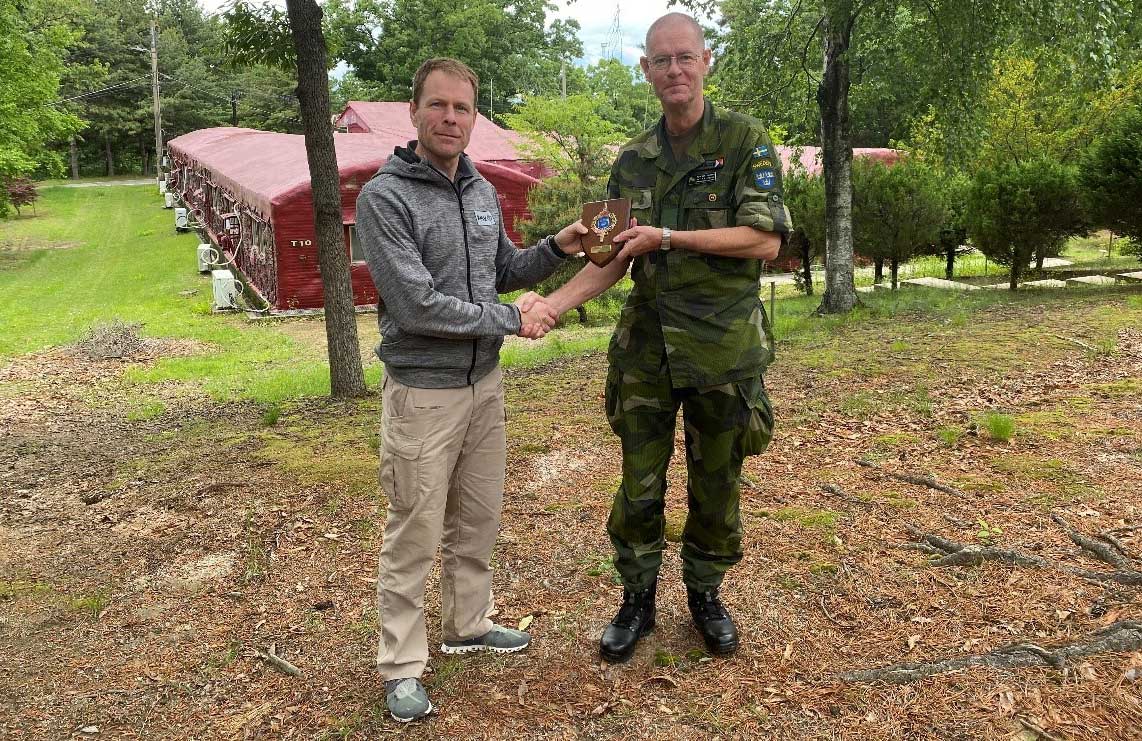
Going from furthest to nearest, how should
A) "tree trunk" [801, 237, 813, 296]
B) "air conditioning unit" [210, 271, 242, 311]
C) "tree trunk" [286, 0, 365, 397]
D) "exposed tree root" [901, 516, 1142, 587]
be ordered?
"air conditioning unit" [210, 271, 242, 311] < "tree trunk" [801, 237, 813, 296] < "tree trunk" [286, 0, 365, 397] < "exposed tree root" [901, 516, 1142, 587]

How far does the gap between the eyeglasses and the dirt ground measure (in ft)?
6.80

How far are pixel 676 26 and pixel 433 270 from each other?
1140mm

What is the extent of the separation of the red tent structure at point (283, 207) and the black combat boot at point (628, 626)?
32.3ft

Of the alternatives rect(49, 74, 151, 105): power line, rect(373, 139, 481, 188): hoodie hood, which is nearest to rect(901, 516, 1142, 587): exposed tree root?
rect(373, 139, 481, 188): hoodie hood

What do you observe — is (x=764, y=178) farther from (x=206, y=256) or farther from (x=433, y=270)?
(x=206, y=256)

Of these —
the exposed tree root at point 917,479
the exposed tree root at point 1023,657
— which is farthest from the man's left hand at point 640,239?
the exposed tree root at point 917,479

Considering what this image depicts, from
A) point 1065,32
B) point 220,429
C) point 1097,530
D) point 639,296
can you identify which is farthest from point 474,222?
point 1065,32

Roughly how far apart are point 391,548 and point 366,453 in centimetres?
297

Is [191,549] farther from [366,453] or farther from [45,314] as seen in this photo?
[45,314]

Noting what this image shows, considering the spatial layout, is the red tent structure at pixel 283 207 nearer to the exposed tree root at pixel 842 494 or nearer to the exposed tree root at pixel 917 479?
the exposed tree root at pixel 917 479

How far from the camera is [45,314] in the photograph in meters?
16.3

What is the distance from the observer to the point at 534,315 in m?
2.95

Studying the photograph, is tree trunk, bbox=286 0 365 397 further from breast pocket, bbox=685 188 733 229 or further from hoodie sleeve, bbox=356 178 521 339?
breast pocket, bbox=685 188 733 229

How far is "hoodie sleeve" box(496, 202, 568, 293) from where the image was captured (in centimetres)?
322
